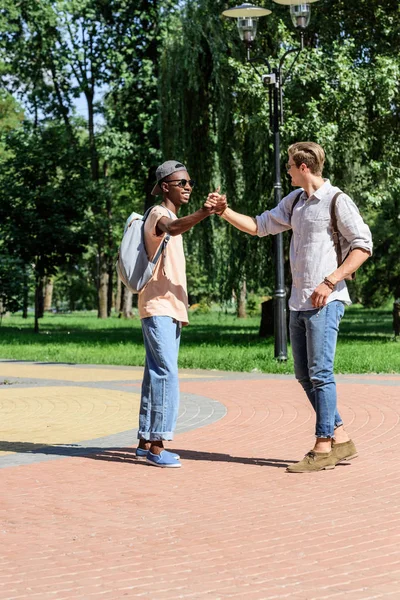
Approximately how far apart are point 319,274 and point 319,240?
0.72ft

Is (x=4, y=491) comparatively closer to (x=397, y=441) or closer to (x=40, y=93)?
(x=397, y=441)

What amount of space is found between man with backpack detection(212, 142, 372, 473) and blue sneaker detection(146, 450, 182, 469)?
0.83 metres

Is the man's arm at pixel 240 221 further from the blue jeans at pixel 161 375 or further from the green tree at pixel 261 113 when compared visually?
the green tree at pixel 261 113

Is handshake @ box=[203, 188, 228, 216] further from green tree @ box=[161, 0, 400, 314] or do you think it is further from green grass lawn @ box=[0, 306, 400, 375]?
green tree @ box=[161, 0, 400, 314]

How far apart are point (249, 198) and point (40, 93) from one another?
64.4 ft

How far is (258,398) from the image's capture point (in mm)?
10930

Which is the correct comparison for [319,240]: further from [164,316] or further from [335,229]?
[164,316]

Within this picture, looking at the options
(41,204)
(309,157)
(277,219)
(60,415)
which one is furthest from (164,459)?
(41,204)

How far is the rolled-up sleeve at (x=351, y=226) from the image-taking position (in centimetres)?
641

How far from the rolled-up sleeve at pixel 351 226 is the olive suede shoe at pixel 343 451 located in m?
1.32

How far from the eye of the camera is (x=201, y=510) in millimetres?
5465

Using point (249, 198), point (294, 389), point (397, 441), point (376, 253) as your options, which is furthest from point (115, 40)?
point (397, 441)

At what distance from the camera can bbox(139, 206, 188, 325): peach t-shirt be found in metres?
6.77

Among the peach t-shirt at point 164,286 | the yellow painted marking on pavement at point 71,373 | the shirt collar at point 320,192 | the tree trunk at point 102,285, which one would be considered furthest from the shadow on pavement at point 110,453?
the tree trunk at point 102,285
